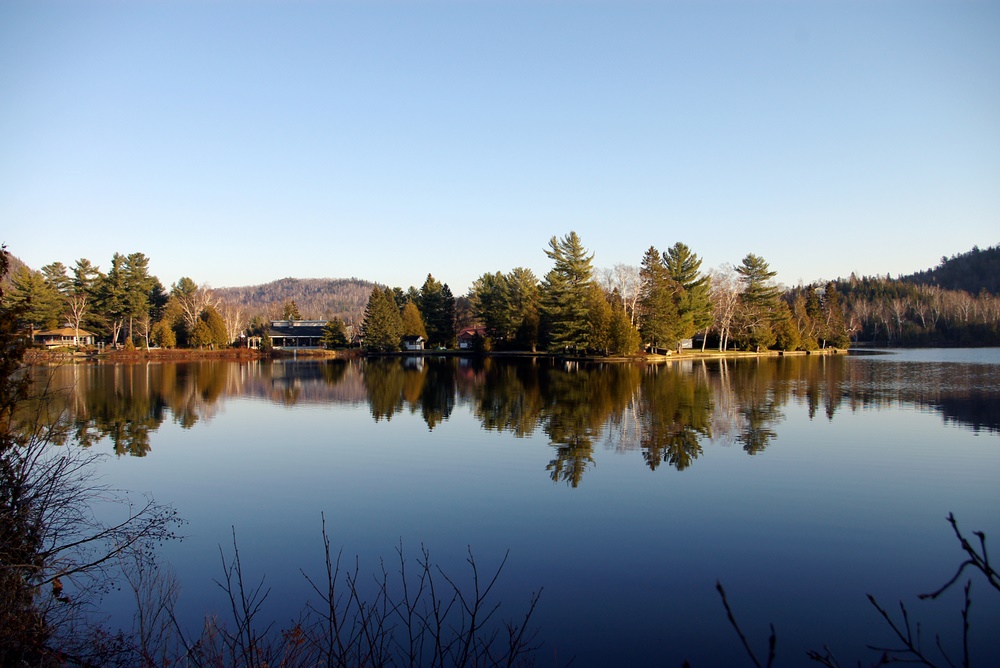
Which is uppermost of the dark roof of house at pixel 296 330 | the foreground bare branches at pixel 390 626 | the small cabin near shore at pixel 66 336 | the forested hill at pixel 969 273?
the forested hill at pixel 969 273

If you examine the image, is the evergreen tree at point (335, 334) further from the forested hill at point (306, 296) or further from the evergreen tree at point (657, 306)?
the forested hill at point (306, 296)

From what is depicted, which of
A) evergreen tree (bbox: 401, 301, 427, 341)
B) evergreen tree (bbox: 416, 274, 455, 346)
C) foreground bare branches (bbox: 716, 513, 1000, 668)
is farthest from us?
evergreen tree (bbox: 416, 274, 455, 346)

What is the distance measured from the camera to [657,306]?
50406mm

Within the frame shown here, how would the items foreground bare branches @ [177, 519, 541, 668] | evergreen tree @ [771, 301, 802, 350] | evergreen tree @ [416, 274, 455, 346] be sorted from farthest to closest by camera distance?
evergreen tree @ [416, 274, 455, 346] → evergreen tree @ [771, 301, 802, 350] → foreground bare branches @ [177, 519, 541, 668]

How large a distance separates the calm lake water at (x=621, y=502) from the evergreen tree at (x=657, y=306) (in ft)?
87.4

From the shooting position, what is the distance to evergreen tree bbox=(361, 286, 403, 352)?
209 feet

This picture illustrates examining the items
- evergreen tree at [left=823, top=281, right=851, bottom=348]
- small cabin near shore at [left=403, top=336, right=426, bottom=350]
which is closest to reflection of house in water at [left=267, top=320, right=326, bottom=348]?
small cabin near shore at [left=403, top=336, right=426, bottom=350]

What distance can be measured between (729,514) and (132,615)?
7925mm

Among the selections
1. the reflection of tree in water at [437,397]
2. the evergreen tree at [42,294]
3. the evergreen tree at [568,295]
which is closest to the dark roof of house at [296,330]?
the evergreen tree at [42,294]

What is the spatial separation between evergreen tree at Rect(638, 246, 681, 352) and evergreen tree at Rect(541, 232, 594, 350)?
4547 millimetres

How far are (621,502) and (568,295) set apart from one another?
41.8 m

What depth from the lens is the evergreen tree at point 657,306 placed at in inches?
1989

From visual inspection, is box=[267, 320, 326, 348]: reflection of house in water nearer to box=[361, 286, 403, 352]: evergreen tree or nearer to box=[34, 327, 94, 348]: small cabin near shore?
box=[361, 286, 403, 352]: evergreen tree

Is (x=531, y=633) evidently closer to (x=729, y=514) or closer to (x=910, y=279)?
(x=729, y=514)
